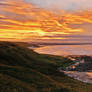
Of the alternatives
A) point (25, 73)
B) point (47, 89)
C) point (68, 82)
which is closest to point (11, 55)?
point (25, 73)

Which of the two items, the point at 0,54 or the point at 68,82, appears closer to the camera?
the point at 68,82

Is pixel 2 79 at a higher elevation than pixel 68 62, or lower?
higher

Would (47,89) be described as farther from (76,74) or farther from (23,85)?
(76,74)

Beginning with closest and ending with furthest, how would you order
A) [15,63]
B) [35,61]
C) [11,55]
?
1. [15,63]
2. [11,55]
3. [35,61]

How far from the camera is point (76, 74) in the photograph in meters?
58.8

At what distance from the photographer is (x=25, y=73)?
45.4 m

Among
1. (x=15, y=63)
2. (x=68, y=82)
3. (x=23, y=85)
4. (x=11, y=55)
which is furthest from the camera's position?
(x=11, y=55)

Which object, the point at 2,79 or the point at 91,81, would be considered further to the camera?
the point at 91,81

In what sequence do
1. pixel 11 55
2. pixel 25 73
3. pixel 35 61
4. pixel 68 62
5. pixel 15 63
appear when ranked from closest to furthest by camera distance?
pixel 25 73
pixel 15 63
pixel 11 55
pixel 35 61
pixel 68 62

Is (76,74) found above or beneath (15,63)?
beneath

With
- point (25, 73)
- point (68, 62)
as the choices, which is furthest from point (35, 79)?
point (68, 62)

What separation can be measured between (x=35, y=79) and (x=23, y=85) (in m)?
5.95

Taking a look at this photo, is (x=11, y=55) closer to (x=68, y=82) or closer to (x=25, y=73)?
(x=25, y=73)

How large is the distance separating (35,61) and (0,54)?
1417 centimetres
